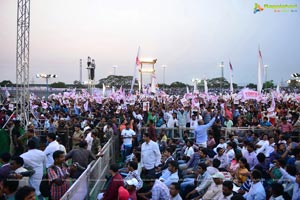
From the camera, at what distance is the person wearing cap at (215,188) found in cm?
631

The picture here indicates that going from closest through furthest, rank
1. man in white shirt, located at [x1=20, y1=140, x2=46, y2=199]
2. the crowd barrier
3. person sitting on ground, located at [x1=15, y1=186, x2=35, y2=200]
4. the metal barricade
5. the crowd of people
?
person sitting on ground, located at [x1=15, y1=186, x2=35, y2=200]
the metal barricade
the crowd barrier
the crowd of people
man in white shirt, located at [x1=20, y1=140, x2=46, y2=199]

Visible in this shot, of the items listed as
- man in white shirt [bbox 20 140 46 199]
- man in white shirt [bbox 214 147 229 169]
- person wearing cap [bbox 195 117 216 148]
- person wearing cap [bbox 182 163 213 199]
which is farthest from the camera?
person wearing cap [bbox 195 117 216 148]

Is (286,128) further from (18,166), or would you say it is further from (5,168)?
(5,168)

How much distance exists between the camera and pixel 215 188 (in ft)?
21.0

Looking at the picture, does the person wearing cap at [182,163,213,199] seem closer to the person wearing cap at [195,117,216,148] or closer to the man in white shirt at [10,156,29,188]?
the man in white shirt at [10,156,29,188]

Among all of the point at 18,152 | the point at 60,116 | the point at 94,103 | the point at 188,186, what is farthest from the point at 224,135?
the point at 94,103

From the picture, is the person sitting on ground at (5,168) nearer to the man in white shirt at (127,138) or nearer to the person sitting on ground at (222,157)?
the person sitting on ground at (222,157)

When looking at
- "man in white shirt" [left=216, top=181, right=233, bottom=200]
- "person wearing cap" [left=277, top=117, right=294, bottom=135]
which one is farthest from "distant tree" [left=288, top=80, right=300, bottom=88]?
"man in white shirt" [left=216, top=181, right=233, bottom=200]

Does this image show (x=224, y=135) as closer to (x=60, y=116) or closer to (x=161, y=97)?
(x=60, y=116)

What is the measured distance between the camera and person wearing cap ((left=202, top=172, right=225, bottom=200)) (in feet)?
20.7

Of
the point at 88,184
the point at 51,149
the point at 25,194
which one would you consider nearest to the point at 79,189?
the point at 88,184

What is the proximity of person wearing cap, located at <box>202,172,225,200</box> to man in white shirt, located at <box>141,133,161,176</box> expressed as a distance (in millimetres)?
2524

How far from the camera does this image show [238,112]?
→ 18.8 m

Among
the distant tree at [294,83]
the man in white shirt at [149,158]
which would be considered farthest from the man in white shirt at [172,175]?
the distant tree at [294,83]
